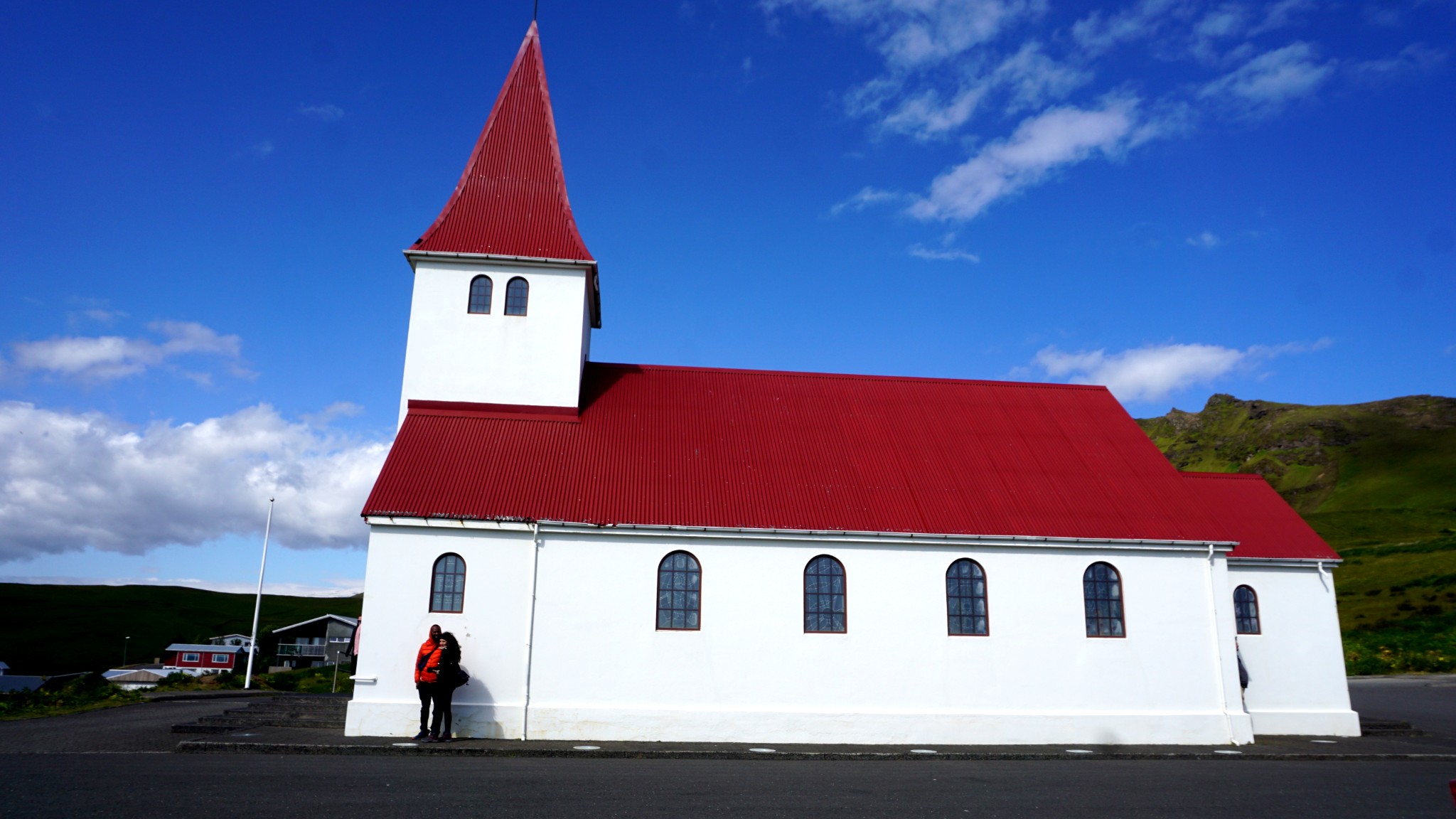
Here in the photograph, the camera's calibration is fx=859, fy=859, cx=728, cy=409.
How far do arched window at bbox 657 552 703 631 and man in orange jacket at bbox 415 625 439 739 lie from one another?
12.6ft

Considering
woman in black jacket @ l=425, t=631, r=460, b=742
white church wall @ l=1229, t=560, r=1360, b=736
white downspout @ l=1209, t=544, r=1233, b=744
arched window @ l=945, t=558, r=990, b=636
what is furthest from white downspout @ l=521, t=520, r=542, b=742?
white church wall @ l=1229, t=560, r=1360, b=736

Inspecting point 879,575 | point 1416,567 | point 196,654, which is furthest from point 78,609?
point 1416,567

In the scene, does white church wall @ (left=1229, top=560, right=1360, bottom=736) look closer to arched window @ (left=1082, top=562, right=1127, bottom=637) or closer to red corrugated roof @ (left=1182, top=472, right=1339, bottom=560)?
red corrugated roof @ (left=1182, top=472, right=1339, bottom=560)

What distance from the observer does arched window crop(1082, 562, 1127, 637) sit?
16.7 metres

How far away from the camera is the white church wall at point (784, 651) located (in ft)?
49.4

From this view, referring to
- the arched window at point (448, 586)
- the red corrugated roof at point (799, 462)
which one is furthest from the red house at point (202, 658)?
the arched window at point (448, 586)

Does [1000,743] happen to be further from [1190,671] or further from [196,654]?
[196,654]

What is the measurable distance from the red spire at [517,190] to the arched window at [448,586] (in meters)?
6.89

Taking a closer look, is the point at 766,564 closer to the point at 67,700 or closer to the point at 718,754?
the point at 718,754

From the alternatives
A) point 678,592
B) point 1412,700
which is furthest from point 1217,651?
point 1412,700

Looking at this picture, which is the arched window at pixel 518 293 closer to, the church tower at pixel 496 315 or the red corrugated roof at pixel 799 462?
the church tower at pixel 496 315

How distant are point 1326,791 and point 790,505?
908 cm

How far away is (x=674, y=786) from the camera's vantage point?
1032 centimetres

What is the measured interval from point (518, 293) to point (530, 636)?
763 cm
